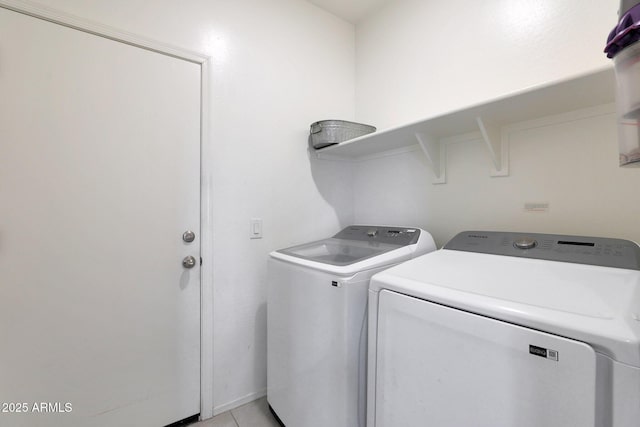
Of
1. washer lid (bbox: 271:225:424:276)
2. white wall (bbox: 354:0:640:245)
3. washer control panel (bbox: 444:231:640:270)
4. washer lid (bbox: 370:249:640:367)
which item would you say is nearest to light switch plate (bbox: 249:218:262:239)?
washer lid (bbox: 271:225:424:276)

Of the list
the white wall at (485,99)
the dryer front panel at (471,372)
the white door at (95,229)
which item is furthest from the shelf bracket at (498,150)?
the white door at (95,229)

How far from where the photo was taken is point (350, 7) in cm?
207

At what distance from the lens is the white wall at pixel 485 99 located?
116 cm

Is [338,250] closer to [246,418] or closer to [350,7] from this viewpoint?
[246,418]

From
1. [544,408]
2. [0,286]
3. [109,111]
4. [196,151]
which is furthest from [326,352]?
[109,111]

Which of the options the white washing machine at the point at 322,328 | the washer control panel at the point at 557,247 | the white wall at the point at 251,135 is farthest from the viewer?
the white wall at the point at 251,135

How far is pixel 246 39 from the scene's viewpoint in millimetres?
1742

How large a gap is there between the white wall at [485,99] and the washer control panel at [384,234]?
27 centimetres

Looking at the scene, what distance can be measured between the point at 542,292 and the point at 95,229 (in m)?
1.79

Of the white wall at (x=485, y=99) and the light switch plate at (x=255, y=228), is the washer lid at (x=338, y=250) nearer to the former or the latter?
the light switch plate at (x=255, y=228)

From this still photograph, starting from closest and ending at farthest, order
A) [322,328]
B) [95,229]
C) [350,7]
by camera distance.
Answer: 1. [322,328]
2. [95,229]
3. [350,7]

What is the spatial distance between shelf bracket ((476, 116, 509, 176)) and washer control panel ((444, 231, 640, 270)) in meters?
0.37

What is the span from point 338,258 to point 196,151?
3.28ft

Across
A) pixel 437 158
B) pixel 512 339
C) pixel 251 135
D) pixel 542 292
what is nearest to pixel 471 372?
pixel 512 339
